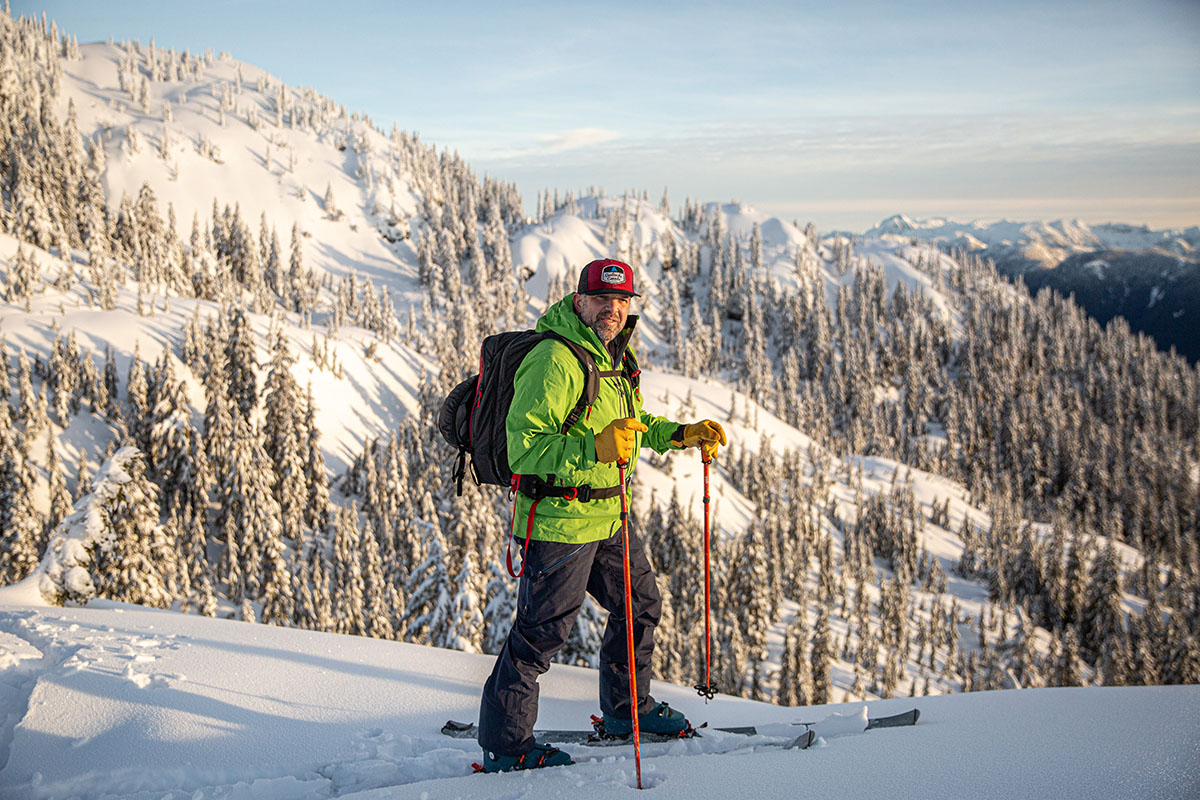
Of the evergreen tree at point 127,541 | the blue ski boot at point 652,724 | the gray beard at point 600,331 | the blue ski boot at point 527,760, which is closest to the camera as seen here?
the blue ski boot at point 527,760

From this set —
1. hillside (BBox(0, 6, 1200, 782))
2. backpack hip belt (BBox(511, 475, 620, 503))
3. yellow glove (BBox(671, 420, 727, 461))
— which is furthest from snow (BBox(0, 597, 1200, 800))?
yellow glove (BBox(671, 420, 727, 461))

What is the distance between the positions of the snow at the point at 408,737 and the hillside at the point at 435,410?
2.55 ft

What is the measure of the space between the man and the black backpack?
46mm

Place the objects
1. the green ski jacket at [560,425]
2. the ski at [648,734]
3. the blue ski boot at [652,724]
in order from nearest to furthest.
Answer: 1. the green ski jacket at [560,425]
2. the ski at [648,734]
3. the blue ski boot at [652,724]

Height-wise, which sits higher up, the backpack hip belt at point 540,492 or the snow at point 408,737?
the backpack hip belt at point 540,492

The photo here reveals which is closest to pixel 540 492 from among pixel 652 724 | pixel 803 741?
pixel 652 724

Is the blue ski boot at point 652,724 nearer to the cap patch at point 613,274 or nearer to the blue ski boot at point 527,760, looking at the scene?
the blue ski boot at point 527,760

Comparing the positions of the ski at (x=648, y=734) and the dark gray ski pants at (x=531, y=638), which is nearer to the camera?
the dark gray ski pants at (x=531, y=638)

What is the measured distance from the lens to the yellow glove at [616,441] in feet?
12.2

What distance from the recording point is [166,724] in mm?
4422

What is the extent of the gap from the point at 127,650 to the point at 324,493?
43740mm

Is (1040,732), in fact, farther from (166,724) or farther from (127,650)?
(127,650)

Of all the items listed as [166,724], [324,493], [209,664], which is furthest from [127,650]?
[324,493]

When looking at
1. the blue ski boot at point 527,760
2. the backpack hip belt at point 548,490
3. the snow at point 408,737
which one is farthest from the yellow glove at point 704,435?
the blue ski boot at point 527,760
